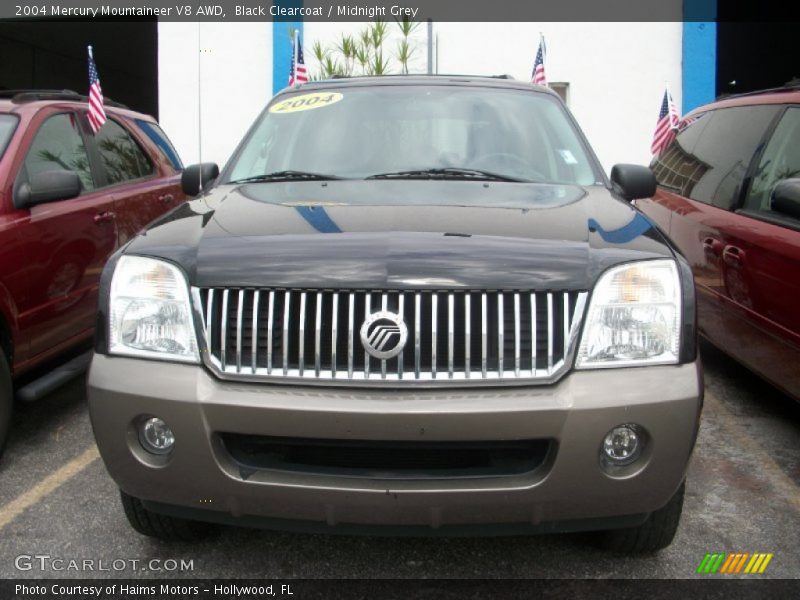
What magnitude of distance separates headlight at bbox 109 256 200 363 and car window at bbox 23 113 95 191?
202cm

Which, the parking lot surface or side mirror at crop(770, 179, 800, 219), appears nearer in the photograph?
the parking lot surface

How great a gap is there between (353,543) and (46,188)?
232cm

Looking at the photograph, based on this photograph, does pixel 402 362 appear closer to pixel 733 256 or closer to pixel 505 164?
pixel 505 164

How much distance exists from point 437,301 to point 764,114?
310 centimetres

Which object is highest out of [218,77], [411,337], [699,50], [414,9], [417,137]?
[414,9]

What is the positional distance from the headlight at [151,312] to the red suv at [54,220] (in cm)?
145

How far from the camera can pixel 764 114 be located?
181 inches

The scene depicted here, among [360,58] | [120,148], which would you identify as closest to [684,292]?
[120,148]

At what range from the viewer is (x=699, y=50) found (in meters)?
12.7

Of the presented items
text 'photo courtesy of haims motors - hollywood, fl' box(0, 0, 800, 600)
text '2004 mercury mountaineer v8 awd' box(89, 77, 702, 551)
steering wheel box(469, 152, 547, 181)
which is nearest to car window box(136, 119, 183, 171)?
text 'photo courtesy of haims motors - hollywood, fl' box(0, 0, 800, 600)

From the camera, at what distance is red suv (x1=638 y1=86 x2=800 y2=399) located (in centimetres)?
367

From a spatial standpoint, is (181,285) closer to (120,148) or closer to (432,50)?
(120,148)

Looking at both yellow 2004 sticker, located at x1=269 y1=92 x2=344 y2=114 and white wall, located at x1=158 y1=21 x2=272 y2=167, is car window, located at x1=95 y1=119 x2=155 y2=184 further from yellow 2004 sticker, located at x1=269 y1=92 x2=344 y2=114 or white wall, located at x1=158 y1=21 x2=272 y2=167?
white wall, located at x1=158 y1=21 x2=272 y2=167

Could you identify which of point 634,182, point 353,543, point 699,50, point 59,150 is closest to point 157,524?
point 353,543
